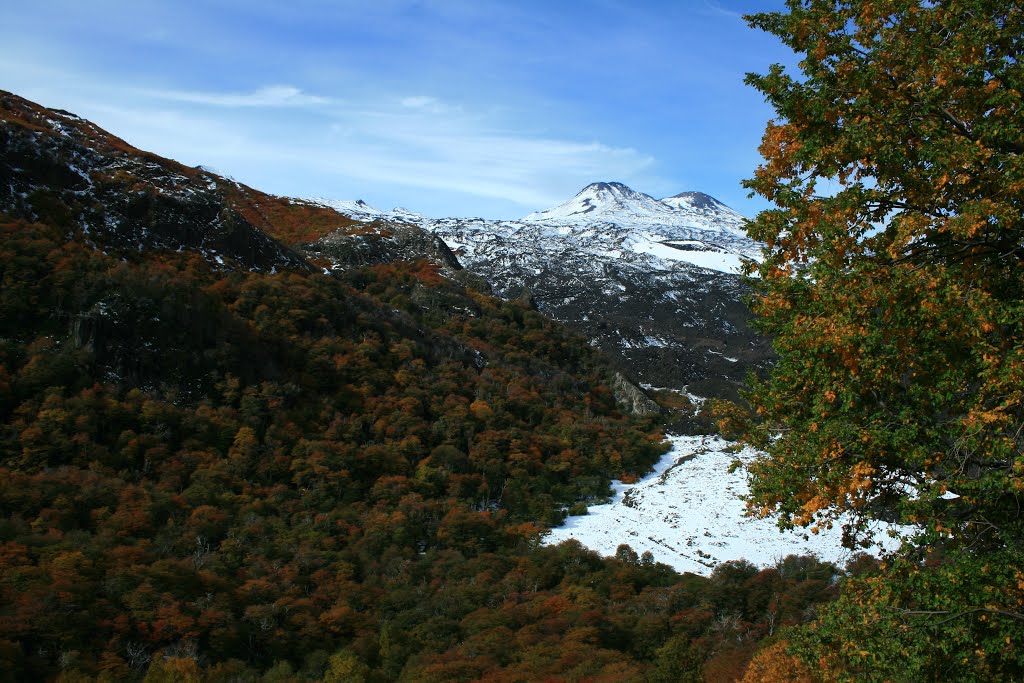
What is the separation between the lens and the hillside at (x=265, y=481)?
19.9 m

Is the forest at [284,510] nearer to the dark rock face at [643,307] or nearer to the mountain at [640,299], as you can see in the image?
the mountain at [640,299]

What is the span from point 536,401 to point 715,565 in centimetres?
1842

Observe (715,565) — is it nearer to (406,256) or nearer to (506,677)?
(506,677)

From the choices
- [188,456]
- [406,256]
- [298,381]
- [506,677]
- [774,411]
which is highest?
[406,256]

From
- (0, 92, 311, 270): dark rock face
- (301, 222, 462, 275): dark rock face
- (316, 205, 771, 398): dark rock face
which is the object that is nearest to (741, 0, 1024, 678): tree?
(0, 92, 311, 270): dark rock face

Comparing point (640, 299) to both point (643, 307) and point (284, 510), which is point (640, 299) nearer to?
point (643, 307)

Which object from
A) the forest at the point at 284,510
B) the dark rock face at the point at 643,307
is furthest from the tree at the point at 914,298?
the dark rock face at the point at 643,307

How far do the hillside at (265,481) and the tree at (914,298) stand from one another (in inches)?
517

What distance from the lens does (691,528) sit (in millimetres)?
31266

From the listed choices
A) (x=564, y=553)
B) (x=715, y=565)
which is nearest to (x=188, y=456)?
(x=564, y=553)

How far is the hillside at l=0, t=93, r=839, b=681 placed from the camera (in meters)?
19.9

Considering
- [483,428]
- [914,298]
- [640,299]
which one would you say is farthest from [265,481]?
[640,299]

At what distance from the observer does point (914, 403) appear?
290 inches

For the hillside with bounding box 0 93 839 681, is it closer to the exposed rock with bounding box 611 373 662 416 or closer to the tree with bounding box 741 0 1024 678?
the exposed rock with bounding box 611 373 662 416
